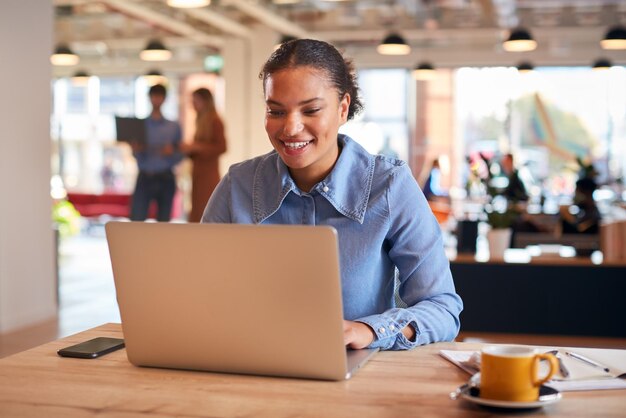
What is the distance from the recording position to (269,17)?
11.5 m

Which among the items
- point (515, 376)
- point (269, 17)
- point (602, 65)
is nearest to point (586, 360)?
point (515, 376)

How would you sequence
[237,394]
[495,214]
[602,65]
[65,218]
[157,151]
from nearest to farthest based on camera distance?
[237,394] → [495,214] → [157,151] → [602,65] → [65,218]

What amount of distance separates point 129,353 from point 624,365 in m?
0.88

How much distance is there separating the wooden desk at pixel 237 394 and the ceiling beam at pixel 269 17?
942cm

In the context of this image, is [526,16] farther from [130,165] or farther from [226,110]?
[130,165]

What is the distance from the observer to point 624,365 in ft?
5.04

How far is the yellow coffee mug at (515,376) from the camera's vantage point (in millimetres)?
1301

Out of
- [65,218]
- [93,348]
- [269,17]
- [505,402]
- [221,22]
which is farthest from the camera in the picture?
[65,218]

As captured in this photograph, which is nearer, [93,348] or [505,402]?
[505,402]

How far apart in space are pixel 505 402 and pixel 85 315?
213 inches

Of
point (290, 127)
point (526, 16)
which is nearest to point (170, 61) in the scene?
point (526, 16)

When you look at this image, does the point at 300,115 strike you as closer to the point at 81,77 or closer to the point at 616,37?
the point at 616,37

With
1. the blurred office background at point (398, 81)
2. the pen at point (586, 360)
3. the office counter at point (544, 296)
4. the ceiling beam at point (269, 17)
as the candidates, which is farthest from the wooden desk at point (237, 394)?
the ceiling beam at point (269, 17)

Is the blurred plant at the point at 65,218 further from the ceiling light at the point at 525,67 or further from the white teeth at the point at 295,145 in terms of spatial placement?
the white teeth at the point at 295,145
